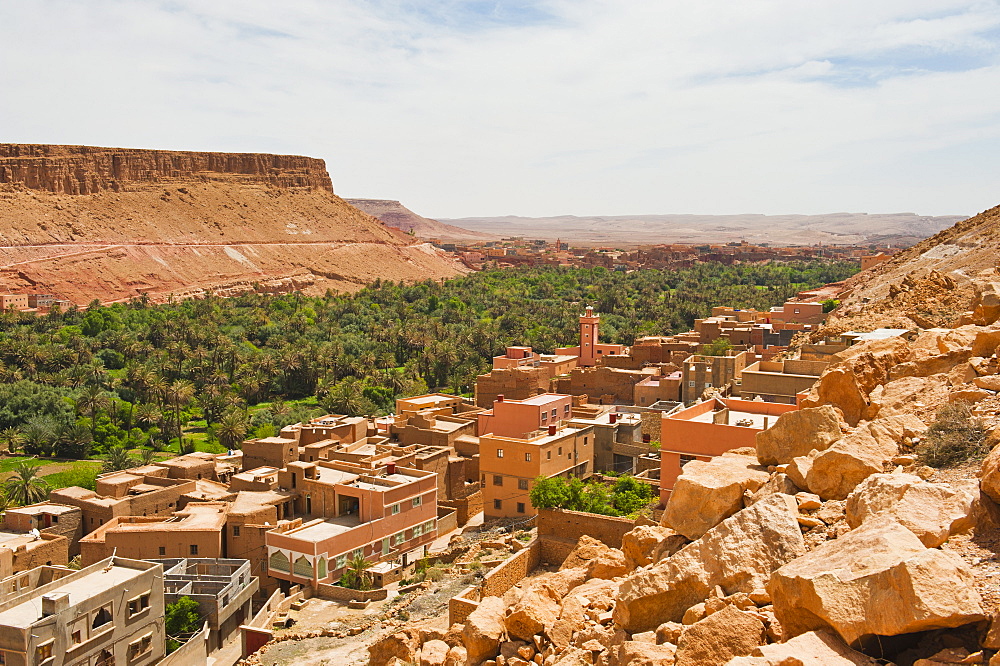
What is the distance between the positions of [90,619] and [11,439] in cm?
1964

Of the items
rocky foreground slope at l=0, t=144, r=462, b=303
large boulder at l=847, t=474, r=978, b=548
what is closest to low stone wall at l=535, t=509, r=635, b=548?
large boulder at l=847, t=474, r=978, b=548

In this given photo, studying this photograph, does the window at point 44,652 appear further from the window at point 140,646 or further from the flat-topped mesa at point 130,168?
the flat-topped mesa at point 130,168

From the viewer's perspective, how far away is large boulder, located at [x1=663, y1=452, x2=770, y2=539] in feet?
20.7

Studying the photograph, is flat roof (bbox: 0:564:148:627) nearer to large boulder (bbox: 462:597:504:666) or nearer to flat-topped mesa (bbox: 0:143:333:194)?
large boulder (bbox: 462:597:504:666)

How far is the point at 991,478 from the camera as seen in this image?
4.52 metres

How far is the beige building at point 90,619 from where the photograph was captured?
1350cm

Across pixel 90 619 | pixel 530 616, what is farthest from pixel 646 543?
pixel 90 619

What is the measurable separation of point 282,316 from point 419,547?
38146 millimetres

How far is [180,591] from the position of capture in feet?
55.6

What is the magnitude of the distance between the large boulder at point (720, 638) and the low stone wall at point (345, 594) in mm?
12951

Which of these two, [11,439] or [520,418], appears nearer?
[520,418]

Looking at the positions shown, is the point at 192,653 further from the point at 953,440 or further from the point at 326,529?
the point at 953,440

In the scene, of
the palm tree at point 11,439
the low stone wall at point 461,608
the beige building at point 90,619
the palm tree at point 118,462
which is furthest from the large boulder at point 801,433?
the palm tree at point 11,439

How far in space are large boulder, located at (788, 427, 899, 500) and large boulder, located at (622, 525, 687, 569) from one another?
39.5 inches
